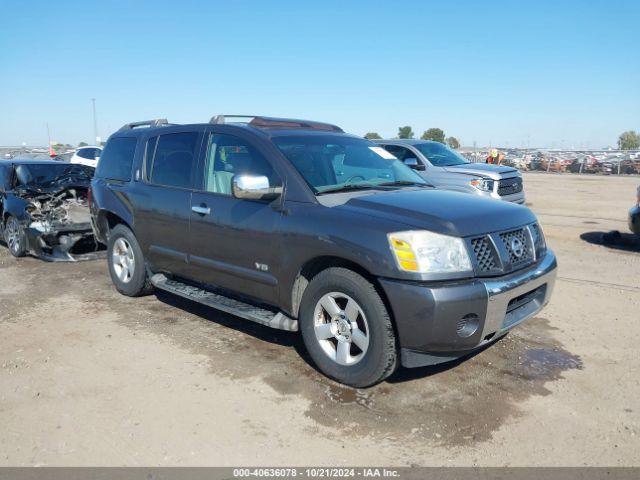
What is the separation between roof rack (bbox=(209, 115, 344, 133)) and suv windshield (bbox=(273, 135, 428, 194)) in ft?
1.29

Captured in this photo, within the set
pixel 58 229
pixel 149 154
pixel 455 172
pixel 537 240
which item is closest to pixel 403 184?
pixel 537 240

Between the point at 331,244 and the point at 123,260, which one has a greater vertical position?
the point at 331,244

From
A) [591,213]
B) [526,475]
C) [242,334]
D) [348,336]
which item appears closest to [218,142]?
[242,334]

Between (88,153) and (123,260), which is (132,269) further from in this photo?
(88,153)

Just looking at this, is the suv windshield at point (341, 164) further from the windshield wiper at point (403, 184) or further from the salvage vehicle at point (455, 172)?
the salvage vehicle at point (455, 172)

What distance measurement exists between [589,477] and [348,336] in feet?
5.46

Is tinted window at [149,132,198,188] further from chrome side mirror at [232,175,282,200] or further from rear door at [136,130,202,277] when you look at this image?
chrome side mirror at [232,175,282,200]

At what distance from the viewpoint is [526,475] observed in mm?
2824

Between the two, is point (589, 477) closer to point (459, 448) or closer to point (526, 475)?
point (526, 475)

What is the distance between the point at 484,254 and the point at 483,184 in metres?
7.70

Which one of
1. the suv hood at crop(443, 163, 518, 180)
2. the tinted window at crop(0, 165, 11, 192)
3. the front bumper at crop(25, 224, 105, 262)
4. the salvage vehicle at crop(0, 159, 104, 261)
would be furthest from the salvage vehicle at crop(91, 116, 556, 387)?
the suv hood at crop(443, 163, 518, 180)

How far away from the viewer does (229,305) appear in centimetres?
460

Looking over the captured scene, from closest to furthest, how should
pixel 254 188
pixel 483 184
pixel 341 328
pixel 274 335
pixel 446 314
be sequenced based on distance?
pixel 446 314, pixel 341 328, pixel 254 188, pixel 274 335, pixel 483 184

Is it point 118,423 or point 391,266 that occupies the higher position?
point 391,266
